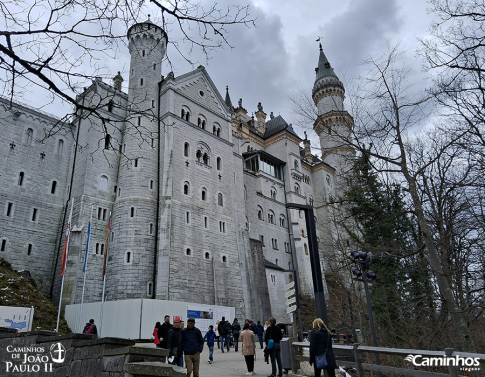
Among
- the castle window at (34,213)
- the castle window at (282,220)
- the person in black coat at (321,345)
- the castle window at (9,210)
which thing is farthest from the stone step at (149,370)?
the castle window at (282,220)

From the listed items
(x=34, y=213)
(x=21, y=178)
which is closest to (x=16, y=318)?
(x=34, y=213)

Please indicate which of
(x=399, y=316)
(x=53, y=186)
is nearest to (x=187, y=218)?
(x=53, y=186)

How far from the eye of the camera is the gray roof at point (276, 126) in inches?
2148

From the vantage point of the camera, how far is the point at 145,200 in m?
29.6

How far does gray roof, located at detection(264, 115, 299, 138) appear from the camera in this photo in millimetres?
54562

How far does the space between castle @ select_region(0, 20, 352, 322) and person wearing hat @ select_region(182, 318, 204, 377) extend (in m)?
14.8

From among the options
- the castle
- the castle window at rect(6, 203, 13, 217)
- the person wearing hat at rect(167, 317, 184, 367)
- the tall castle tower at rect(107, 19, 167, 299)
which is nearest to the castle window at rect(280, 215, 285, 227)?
the castle

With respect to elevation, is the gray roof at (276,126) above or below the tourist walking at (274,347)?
above

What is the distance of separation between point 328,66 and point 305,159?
1820 centimetres

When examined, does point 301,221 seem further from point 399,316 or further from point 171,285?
point 399,316

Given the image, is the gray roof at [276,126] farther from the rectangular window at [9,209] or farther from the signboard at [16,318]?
the signboard at [16,318]

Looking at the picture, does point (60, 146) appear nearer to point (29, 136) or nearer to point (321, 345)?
point (29, 136)

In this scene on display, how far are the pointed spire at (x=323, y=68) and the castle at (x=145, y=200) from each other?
3118cm

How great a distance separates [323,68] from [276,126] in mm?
17525
